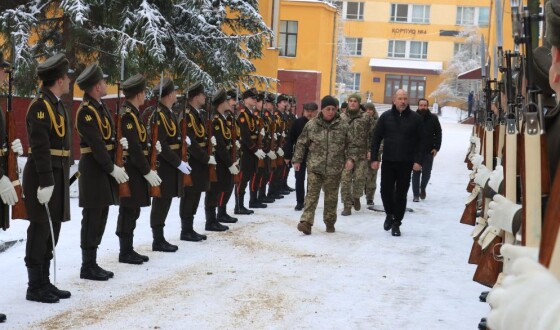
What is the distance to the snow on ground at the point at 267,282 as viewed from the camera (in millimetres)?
6277

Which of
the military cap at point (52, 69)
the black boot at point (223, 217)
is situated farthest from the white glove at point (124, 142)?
the black boot at point (223, 217)

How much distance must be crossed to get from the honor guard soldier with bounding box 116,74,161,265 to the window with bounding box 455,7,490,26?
60797 millimetres

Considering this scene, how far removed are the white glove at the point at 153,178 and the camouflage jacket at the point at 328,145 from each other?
306 centimetres

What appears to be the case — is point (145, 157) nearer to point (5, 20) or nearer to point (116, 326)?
point (116, 326)

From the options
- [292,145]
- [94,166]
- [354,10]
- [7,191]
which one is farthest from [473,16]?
[7,191]

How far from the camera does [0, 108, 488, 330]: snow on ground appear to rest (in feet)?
20.6

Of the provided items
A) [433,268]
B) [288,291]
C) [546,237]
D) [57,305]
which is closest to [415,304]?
[288,291]

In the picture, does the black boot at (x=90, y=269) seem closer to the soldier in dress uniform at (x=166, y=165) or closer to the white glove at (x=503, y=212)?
the soldier in dress uniform at (x=166, y=165)

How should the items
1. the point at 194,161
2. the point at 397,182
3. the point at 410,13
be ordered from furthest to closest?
the point at 410,13
the point at 397,182
the point at 194,161

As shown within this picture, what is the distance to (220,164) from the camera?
35.7 ft

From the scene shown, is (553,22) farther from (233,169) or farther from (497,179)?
(233,169)

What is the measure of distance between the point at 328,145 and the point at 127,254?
3.64 meters

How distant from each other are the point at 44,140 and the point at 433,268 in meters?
4.55

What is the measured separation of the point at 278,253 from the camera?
916cm
